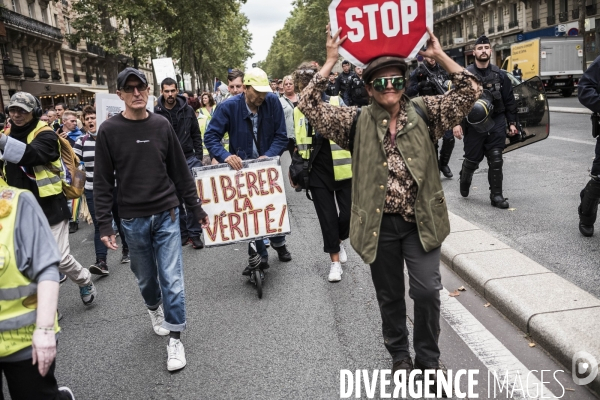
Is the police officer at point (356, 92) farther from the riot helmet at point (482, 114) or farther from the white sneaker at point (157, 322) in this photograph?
the white sneaker at point (157, 322)

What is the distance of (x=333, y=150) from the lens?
5176mm

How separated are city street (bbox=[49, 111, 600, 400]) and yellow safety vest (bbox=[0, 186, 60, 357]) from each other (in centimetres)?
136

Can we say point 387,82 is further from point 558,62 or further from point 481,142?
point 558,62

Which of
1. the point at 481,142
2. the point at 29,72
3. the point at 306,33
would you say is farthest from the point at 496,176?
the point at 306,33

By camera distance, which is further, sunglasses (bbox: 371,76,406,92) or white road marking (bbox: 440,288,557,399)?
white road marking (bbox: 440,288,557,399)

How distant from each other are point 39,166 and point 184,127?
9.19 ft

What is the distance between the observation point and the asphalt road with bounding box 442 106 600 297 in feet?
16.9

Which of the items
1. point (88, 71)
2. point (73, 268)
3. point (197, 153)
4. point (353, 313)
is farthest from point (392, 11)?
point (88, 71)

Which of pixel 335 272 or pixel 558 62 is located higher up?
pixel 558 62

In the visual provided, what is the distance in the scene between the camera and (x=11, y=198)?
7.61 feet

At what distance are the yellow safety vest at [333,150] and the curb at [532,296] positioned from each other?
132 centimetres

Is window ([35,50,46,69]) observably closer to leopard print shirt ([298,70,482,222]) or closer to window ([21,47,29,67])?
window ([21,47,29,67])

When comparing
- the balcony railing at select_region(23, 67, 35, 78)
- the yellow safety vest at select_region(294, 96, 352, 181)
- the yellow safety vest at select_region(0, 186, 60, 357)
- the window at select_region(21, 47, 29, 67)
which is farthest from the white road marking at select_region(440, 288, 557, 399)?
the window at select_region(21, 47, 29, 67)

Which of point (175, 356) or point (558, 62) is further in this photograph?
point (558, 62)
